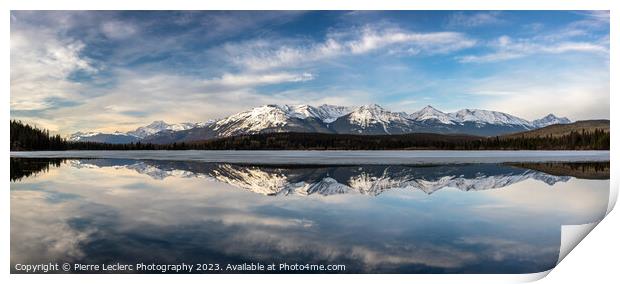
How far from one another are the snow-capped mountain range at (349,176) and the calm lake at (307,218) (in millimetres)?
56

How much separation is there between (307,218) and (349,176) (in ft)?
10.1

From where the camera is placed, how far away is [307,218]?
6004mm

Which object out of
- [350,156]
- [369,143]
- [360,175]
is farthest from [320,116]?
[369,143]

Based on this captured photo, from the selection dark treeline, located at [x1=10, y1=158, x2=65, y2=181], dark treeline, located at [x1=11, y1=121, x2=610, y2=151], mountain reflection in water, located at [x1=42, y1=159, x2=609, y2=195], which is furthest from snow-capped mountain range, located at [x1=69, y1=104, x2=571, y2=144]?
dark treeline, located at [x1=11, y1=121, x2=610, y2=151]

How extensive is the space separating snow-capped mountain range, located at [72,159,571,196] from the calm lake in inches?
2.2

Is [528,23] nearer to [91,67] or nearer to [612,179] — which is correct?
[612,179]

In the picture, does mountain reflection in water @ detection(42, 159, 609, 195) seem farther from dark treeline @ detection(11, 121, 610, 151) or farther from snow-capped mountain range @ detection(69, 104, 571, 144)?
dark treeline @ detection(11, 121, 610, 151)

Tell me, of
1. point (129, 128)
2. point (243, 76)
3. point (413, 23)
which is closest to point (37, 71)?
point (129, 128)

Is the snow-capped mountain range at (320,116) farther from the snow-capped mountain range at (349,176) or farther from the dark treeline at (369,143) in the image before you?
the dark treeline at (369,143)

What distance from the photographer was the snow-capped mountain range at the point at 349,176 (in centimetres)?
770

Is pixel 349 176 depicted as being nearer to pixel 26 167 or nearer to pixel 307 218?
pixel 307 218

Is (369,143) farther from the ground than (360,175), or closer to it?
farther from the ground

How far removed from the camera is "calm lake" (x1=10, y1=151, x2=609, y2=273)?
5.06 m

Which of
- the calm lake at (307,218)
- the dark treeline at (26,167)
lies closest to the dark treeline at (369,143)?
the dark treeline at (26,167)
